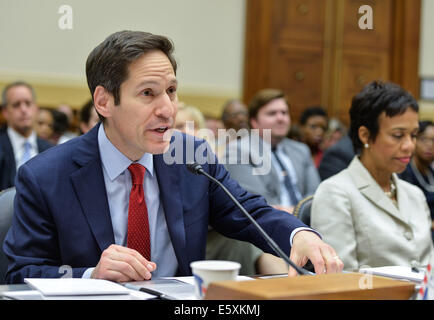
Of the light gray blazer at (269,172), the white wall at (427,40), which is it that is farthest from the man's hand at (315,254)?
the white wall at (427,40)

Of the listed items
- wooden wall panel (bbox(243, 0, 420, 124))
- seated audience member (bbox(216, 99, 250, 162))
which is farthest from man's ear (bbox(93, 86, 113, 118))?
wooden wall panel (bbox(243, 0, 420, 124))

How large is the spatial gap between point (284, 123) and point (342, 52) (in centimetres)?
367

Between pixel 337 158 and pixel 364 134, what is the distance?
1490 mm

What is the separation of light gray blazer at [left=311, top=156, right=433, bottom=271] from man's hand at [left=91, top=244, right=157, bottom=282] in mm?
860

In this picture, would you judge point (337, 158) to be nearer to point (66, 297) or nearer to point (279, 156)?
point (279, 156)

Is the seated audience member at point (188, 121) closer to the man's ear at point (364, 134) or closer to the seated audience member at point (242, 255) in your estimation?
the seated audience member at point (242, 255)

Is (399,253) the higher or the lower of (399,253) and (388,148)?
the lower

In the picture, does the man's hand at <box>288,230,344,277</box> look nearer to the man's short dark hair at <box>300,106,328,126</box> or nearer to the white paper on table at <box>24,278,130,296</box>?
the white paper on table at <box>24,278,130,296</box>

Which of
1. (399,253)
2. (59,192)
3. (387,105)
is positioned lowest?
(399,253)

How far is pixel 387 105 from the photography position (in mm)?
2070

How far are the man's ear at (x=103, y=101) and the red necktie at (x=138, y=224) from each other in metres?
0.21

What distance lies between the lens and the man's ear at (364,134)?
214cm
